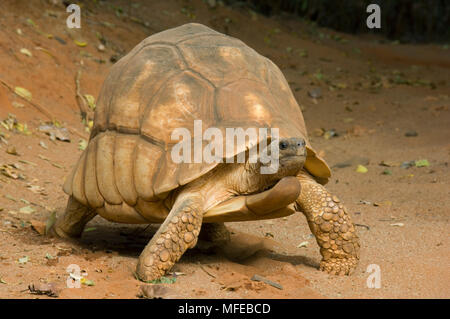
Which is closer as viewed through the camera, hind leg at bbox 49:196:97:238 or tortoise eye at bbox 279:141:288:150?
tortoise eye at bbox 279:141:288:150

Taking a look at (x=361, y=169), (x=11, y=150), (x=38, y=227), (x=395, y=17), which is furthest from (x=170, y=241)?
(x=395, y=17)

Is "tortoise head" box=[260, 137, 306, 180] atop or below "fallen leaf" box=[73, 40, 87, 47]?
below

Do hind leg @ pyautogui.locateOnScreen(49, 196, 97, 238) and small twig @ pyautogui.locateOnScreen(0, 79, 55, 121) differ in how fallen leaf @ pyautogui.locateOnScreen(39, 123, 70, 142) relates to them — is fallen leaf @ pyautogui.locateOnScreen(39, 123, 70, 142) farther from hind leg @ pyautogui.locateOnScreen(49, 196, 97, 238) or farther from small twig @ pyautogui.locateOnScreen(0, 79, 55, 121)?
hind leg @ pyautogui.locateOnScreen(49, 196, 97, 238)

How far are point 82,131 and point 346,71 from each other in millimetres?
6927

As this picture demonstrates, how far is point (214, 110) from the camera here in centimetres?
382

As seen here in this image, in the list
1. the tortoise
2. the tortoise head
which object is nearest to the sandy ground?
the tortoise

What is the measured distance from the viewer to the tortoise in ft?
11.7

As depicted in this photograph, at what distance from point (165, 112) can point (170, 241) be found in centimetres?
85

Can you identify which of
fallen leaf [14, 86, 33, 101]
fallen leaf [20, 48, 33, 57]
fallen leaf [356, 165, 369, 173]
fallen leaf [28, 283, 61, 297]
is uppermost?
fallen leaf [20, 48, 33, 57]

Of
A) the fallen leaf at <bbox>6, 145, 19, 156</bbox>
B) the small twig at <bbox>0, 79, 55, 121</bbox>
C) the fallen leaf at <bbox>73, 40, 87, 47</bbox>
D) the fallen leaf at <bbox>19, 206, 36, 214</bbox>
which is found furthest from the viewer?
the fallen leaf at <bbox>73, 40, 87, 47</bbox>

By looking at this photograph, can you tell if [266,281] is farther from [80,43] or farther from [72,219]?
[80,43]

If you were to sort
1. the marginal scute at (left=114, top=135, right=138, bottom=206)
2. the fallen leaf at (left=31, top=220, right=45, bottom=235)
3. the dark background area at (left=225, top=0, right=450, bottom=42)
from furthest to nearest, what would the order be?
the dark background area at (left=225, top=0, right=450, bottom=42) < the fallen leaf at (left=31, top=220, right=45, bottom=235) < the marginal scute at (left=114, top=135, right=138, bottom=206)

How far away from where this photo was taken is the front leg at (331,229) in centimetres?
382

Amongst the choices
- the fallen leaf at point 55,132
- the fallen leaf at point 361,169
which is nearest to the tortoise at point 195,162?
the fallen leaf at point 361,169
